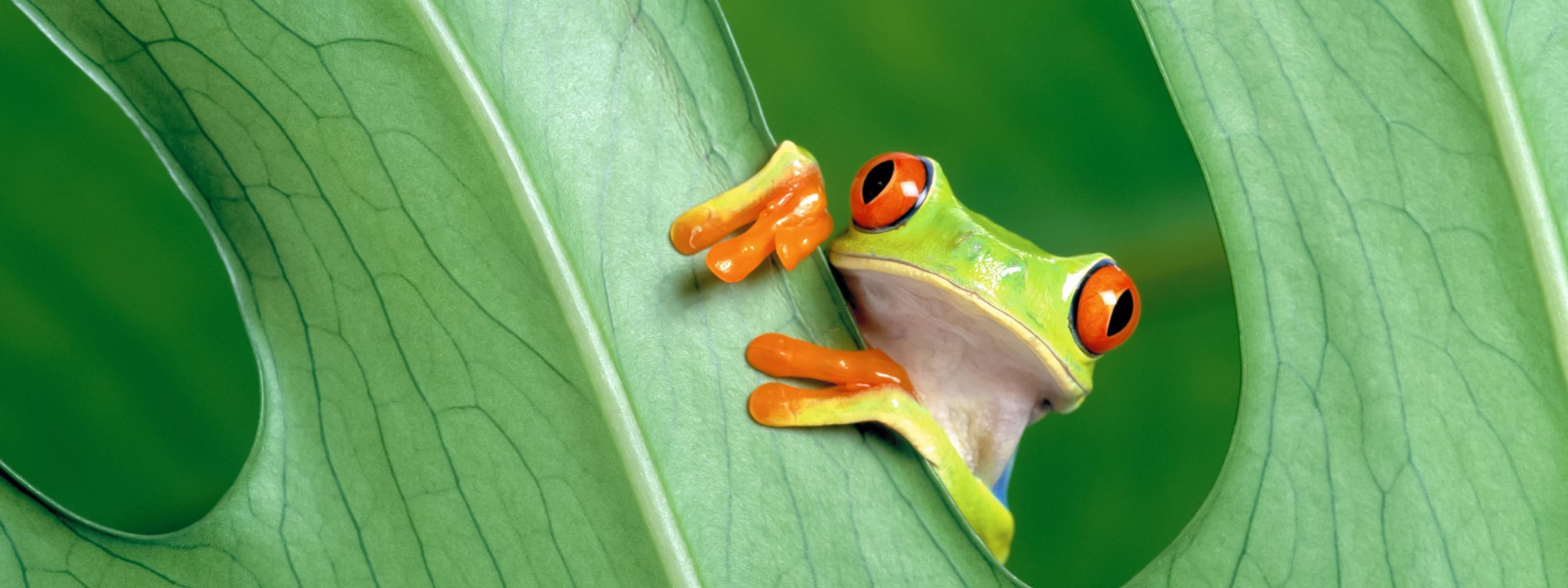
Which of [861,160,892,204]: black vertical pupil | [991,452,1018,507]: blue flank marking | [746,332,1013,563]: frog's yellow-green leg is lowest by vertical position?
[991,452,1018,507]: blue flank marking

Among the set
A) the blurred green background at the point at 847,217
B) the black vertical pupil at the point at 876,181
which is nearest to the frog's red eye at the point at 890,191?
the black vertical pupil at the point at 876,181

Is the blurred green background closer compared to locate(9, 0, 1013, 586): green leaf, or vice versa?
locate(9, 0, 1013, 586): green leaf

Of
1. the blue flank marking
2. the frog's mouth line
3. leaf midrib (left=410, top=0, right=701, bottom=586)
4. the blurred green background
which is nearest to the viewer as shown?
leaf midrib (left=410, top=0, right=701, bottom=586)

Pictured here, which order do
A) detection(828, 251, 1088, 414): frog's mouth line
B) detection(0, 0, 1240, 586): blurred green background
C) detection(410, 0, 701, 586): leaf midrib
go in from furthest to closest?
detection(0, 0, 1240, 586): blurred green background < detection(828, 251, 1088, 414): frog's mouth line < detection(410, 0, 701, 586): leaf midrib

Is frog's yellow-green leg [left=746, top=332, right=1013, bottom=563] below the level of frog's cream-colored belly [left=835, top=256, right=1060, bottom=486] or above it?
above

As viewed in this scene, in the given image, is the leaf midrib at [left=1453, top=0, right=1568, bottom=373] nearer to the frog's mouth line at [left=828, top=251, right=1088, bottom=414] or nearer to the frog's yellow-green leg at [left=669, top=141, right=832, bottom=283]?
the frog's mouth line at [left=828, top=251, right=1088, bottom=414]

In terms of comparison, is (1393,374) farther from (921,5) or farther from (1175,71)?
(921,5)

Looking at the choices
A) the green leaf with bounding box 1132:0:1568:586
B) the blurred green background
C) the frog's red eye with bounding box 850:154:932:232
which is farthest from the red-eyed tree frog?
the blurred green background

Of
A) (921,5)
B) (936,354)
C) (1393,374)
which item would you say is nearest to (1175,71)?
(1393,374)

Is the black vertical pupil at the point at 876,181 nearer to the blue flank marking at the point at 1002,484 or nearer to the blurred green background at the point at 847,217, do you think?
the blue flank marking at the point at 1002,484
